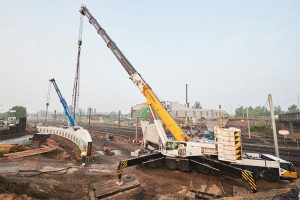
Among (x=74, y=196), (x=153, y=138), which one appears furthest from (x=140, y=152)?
(x=74, y=196)

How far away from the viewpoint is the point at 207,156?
44.3 feet

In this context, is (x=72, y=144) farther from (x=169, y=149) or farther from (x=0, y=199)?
(x=0, y=199)

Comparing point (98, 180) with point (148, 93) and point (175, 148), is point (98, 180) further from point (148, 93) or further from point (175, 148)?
point (148, 93)

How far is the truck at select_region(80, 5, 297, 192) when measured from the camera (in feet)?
36.7

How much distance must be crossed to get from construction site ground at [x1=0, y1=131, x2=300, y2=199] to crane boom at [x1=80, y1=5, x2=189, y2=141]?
3.30 meters

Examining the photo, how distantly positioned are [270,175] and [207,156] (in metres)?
4.33

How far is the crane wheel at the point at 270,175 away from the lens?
1183 centimetres

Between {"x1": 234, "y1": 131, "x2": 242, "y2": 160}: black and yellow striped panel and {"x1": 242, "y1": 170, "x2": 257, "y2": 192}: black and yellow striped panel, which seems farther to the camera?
Answer: {"x1": 234, "y1": 131, "x2": 242, "y2": 160}: black and yellow striped panel

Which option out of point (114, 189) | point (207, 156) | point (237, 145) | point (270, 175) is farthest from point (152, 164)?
point (270, 175)

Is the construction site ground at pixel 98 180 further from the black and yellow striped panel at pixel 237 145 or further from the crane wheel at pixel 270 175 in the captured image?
the black and yellow striped panel at pixel 237 145

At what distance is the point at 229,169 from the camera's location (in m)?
11.5

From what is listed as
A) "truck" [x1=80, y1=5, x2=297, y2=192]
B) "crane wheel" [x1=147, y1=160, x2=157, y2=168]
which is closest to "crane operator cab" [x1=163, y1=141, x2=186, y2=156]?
"truck" [x1=80, y1=5, x2=297, y2=192]

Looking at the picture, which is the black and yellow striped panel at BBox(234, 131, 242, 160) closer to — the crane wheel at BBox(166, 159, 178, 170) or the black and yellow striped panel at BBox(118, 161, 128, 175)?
the crane wheel at BBox(166, 159, 178, 170)

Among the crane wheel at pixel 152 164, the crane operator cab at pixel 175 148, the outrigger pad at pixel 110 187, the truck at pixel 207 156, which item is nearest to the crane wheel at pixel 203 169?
the truck at pixel 207 156
